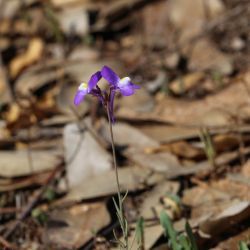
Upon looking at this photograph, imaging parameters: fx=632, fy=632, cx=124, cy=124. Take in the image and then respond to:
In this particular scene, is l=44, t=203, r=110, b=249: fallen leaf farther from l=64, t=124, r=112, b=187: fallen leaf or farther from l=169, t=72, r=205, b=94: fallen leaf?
l=169, t=72, r=205, b=94: fallen leaf

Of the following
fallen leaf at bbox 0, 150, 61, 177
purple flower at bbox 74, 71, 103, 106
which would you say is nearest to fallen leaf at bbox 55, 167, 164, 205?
fallen leaf at bbox 0, 150, 61, 177

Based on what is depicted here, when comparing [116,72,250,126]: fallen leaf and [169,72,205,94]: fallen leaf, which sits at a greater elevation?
[169,72,205,94]: fallen leaf

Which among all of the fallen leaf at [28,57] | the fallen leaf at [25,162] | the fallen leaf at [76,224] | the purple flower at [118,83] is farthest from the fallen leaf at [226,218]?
the fallen leaf at [28,57]

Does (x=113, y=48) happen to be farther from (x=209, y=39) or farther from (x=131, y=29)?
(x=209, y=39)

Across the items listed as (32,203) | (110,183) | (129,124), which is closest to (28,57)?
(129,124)

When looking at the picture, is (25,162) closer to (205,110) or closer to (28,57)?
(205,110)

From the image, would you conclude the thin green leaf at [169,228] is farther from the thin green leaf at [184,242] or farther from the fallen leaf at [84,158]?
the fallen leaf at [84,158]

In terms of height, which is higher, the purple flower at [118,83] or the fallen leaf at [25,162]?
the purple flower at [118,83]
